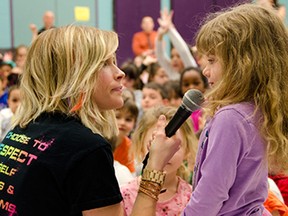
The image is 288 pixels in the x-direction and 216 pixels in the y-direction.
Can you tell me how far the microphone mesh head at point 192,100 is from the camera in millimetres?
1865

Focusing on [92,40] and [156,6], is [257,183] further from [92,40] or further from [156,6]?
[156,6]

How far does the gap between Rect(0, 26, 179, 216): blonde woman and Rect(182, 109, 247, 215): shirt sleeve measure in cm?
18

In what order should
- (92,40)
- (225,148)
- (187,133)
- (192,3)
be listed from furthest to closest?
(192,3) → (187,133) → (92,40) → (225,148)

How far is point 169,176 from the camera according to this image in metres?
2.58

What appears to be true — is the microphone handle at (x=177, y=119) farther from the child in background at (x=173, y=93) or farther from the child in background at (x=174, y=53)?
the child in background at (x=174, y=53)

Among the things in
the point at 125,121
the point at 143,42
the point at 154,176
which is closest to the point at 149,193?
the point at 154,176

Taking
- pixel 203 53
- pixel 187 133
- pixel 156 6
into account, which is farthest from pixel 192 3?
pixel 203 53

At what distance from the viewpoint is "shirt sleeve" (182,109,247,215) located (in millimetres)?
1739

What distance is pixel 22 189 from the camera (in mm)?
1760

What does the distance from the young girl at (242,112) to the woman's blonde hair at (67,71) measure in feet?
1.09

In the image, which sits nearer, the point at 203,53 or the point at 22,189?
the point at 22,189

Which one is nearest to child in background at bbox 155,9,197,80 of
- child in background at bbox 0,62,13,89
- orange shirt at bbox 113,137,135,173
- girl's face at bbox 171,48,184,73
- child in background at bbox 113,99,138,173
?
girl's face at bbox 171,48,184,73

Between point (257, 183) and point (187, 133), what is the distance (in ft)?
3.43

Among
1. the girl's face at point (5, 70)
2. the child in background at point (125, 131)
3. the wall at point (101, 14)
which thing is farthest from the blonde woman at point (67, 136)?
the wall at point (101, 14)
